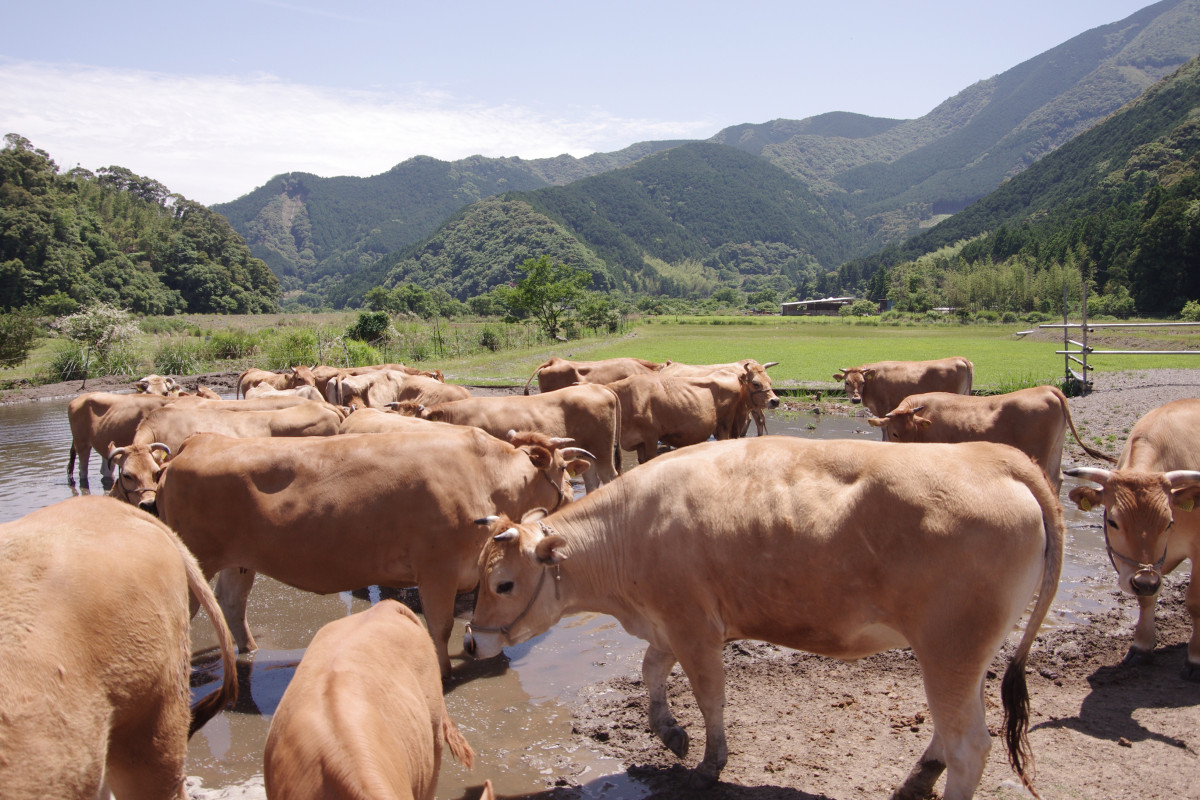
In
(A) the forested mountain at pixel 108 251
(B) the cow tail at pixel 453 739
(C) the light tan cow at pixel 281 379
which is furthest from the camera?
(A) the forested mountain at pixel 108 251

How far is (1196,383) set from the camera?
65.7 feet

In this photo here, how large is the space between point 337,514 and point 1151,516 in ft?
22.0

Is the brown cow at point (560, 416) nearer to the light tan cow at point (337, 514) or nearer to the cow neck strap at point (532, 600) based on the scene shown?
the light tan cow at point (337, 514)

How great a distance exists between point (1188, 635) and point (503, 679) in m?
6.49

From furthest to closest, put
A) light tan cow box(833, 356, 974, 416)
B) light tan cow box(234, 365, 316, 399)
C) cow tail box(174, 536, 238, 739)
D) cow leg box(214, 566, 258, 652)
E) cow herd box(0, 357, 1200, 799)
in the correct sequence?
1. light tan cow box(234, 365, 316, 399)
2. light tan cow box(833, 356, 974, 416)
3. cow leg box(214, 566, 258, 652)
4. cow tail box(174, 536, 238, 739)
5. cow herd box(0, 357, 1200, 799)

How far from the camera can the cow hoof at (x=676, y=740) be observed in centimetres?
529

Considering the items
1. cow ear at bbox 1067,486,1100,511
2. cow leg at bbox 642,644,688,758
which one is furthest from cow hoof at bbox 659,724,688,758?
cow ear at bbox 1067,486,1100,511

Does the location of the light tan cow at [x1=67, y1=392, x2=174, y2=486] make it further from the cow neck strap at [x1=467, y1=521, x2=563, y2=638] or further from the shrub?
the shrub

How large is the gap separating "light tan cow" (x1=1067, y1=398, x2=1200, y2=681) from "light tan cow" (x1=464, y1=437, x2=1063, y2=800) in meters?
1.92

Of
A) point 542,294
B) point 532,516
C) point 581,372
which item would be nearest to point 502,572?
point 532,516

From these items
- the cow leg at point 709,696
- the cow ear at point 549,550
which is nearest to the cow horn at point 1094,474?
the cow leg at point 709,696

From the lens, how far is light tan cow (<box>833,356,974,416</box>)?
704 inches

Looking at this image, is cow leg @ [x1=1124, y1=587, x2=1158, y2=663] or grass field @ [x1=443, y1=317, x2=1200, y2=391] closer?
cow leg @ [x1=1124, y1=587, x2=1158, y2=663]

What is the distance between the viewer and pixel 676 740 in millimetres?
5305
